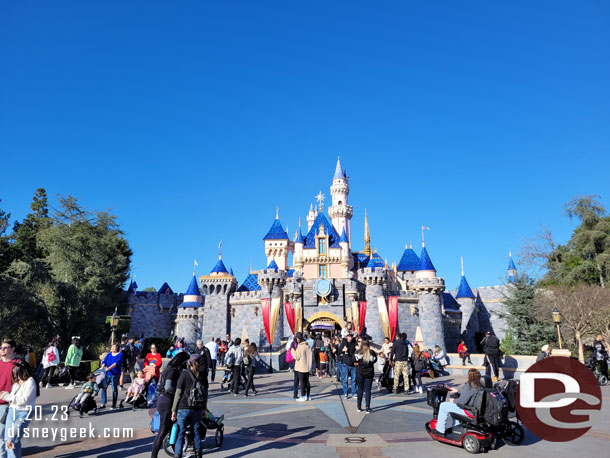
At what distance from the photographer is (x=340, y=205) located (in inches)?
1734

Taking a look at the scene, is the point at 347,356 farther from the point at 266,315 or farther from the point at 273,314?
the point at 266,315

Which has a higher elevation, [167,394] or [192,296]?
[192,296]

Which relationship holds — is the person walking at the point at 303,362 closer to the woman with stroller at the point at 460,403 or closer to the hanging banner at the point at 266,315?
the woman with stroller at the point at 460,403

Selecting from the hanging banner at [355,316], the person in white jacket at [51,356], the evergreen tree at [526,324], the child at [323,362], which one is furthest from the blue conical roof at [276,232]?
the person in white jacket at [51,356]

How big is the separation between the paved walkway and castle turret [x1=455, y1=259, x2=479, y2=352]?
30.7 meters

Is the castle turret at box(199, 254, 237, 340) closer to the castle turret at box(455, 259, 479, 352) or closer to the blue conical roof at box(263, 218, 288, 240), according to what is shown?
the blue conical roof at box(263, 218, 288, 240)

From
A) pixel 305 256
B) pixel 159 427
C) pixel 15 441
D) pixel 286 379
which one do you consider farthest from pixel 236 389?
pixel 305 256

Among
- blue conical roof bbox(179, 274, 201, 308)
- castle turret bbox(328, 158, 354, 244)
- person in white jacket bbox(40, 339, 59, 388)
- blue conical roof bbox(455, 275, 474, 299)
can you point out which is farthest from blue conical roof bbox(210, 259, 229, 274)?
person in white jacket bbox(40, 339, 59, 388)

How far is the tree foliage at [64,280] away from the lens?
2196 centimetres

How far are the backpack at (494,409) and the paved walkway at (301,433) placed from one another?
395mm

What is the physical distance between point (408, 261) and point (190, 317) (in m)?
21.0

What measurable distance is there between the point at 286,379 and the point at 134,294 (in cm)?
3004

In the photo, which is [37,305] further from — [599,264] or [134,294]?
[599,264]

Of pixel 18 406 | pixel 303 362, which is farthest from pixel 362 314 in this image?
pixel 18 406
